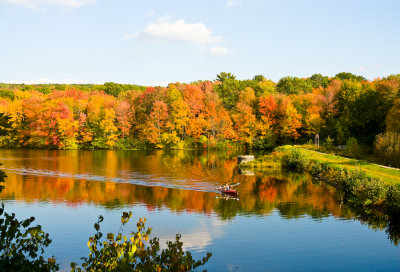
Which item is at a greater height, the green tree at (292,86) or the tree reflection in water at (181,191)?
the green tree at (292,86)

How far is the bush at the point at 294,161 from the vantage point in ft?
129

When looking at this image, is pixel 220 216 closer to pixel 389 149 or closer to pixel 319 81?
pixel 389 149

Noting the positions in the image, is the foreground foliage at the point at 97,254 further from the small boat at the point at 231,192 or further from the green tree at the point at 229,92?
the green tree at the point at 229,92

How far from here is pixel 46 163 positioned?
4425 centimetres

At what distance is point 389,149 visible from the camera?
37.3m

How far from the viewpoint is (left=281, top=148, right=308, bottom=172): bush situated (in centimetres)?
3928

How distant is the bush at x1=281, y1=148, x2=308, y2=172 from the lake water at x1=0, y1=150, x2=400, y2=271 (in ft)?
12.3

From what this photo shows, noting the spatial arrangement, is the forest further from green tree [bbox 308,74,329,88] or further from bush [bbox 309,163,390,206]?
bush [bbox 309,163,390,206]

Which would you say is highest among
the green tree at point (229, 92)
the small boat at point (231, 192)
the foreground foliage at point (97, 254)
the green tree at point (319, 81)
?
the green tree at point (319, 81)

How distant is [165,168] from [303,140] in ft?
112

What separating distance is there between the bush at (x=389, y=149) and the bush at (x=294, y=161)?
823cm

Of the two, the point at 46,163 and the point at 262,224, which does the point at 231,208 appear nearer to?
the point at 262,224

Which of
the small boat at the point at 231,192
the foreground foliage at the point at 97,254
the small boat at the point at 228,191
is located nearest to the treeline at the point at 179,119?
the small boat at the point at 228,191

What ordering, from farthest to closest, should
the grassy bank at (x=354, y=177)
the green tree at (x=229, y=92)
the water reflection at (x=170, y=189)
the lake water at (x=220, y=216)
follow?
the green tree at (x=229, y=92) < the water reflection at (x=170, y=189) < the grassy bank at (x=354, y=177) < the lake water at (x=220, y=216)
